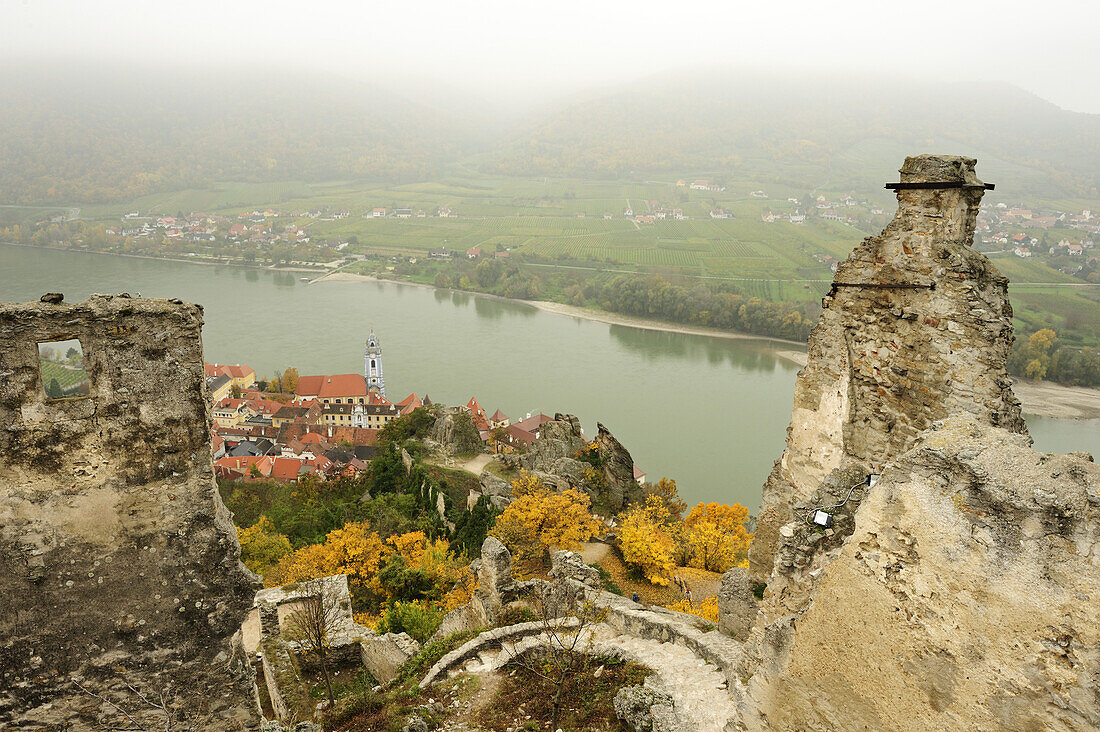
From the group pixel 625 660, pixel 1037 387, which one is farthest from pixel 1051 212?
pixel 625 660

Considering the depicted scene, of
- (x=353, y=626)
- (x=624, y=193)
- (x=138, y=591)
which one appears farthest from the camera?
(x=624, y=193)

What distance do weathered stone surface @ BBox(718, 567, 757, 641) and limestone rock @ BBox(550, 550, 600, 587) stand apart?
2.09 m

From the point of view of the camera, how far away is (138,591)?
4.58m

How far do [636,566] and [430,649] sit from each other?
Result: 877 cm

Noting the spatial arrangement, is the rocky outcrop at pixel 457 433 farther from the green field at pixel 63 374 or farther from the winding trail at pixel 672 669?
the green field at pixel 63 374

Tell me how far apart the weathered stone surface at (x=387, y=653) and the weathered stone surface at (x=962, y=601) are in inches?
241

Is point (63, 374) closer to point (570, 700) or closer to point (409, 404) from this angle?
point (409, 404)

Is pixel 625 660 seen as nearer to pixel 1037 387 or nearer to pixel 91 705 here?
pixel 91 705

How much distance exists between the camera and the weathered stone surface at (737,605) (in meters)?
7.61

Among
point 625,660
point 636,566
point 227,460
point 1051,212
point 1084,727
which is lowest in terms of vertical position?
point 227,460

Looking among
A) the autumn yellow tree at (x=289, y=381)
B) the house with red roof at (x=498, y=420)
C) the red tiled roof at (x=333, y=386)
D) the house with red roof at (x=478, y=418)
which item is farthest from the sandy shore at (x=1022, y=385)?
the autumn yellow tree at (x=289, y=381)

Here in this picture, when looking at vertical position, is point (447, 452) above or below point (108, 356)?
below

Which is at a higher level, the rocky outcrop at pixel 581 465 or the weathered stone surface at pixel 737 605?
the weathered stone surface at pixel 737 605

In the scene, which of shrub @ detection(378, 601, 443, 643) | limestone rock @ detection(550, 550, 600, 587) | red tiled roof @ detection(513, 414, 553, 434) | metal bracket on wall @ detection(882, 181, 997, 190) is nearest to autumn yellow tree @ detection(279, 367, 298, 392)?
red tiled roof @ detection(513, 414, 553, 434)
